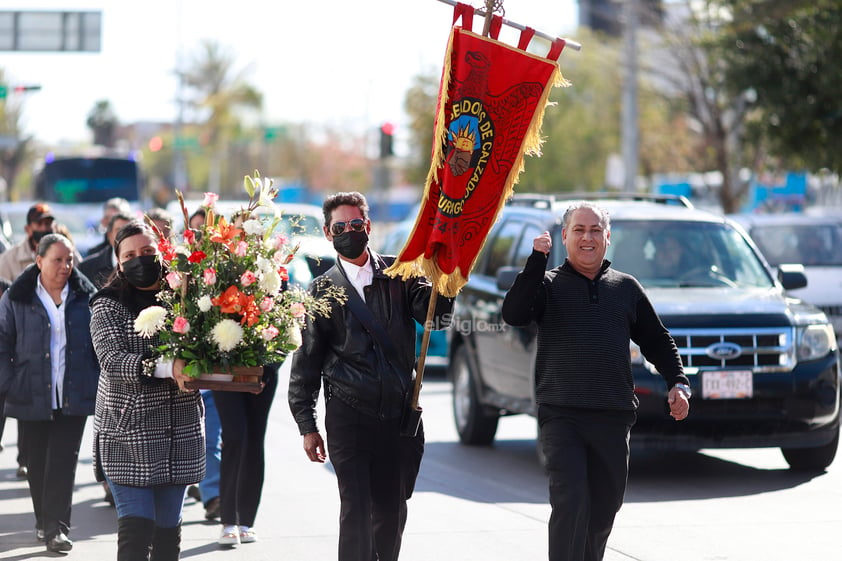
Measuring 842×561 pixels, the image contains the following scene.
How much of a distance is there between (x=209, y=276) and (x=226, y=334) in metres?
0.25

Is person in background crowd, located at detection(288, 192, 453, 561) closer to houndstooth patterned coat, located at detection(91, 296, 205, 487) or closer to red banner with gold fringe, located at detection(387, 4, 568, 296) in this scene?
red banner with gold fringe, located at detection(387, 4, 568, 296)

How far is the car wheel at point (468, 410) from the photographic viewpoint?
12.0 m

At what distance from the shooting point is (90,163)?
38.7 m

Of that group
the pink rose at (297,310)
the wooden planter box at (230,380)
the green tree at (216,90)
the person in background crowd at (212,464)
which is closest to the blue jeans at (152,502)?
the wooden planter box at (230,380)

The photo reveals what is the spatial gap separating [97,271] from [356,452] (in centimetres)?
504

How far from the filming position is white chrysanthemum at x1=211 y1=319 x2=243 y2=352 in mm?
5562

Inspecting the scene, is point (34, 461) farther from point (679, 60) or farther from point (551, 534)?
point (679, 60)

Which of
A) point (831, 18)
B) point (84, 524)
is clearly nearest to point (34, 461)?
point (84, 524)

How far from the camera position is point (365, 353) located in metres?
6.02

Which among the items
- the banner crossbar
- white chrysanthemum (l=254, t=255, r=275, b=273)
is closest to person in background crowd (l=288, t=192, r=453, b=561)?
white chrysanthemum (l=254, t=255, r=275, b=273)

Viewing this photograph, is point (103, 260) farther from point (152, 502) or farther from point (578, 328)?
point (578, 328)

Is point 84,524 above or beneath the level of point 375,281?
beneath

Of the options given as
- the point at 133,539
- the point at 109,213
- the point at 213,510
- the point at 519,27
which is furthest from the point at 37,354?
the point at 109,213

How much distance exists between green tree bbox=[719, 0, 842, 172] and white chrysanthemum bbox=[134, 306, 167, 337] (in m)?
16.0
